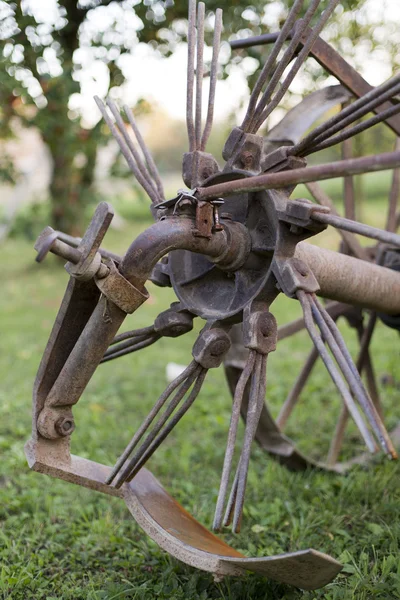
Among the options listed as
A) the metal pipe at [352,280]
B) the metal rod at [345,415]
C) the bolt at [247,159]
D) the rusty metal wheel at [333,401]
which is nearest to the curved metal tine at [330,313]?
the rusty metal wheel at [333,401]

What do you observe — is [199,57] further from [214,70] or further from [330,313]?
[330,313]

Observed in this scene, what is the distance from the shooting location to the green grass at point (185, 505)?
2133mm

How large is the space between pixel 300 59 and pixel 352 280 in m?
0.77

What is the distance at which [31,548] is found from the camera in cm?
242

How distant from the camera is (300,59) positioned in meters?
1.92

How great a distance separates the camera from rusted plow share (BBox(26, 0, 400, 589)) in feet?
5.74

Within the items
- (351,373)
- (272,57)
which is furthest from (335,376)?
(272,57)

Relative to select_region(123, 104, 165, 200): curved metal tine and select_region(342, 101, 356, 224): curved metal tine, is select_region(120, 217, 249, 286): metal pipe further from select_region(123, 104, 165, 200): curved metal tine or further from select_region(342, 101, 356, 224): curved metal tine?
select_region(342, 101, 356, 224): curved metal tine

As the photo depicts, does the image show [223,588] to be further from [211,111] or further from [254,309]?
[211,111]

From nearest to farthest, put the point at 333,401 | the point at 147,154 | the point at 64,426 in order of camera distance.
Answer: the point at 64,426, the point at 147,154, the point at 333,401

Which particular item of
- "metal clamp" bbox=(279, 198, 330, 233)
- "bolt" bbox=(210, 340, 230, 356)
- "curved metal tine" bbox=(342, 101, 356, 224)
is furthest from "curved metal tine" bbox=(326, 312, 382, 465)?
"metal clamp" bbox=(279, 198, 330, 233)

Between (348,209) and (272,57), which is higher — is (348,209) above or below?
below

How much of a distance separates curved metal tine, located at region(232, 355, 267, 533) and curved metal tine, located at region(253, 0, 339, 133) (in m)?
0.75

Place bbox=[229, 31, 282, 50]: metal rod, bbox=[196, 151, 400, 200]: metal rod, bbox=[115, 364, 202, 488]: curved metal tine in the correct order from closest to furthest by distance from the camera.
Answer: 1. bbox=[196, 151, 400, 200]: metal rod
2. bbox=[115, 364, 202, 488]: curved metal tine
3. bbox=[229, 31, 282, 50]: metal rod
